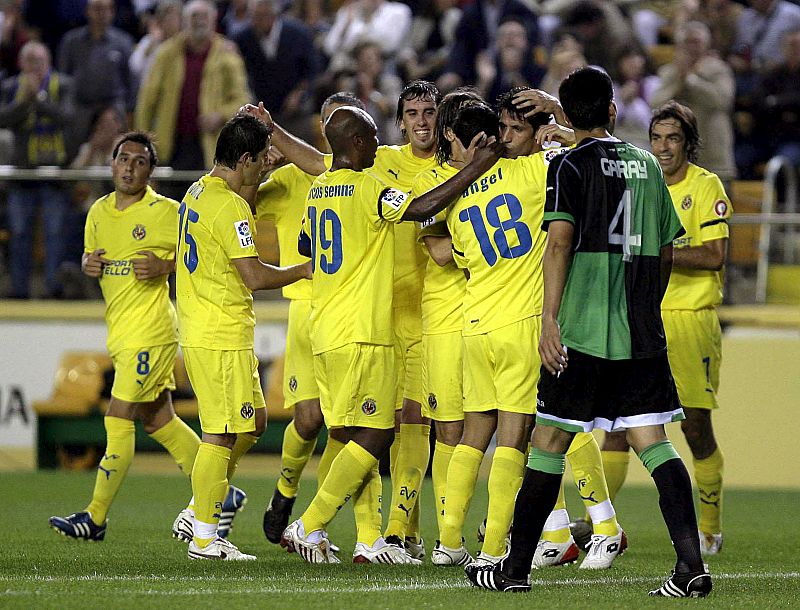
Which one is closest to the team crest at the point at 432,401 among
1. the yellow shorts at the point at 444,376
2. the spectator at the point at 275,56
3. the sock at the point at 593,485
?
the yellow shorts at the point at 444,376

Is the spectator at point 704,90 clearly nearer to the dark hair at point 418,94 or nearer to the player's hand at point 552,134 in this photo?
the dark hair at point 418,94

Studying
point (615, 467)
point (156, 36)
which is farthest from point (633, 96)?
point (615, 467)

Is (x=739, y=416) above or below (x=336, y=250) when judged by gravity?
below

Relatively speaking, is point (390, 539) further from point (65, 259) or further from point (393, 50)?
point (393, 50)

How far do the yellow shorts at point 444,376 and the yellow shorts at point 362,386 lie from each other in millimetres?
372

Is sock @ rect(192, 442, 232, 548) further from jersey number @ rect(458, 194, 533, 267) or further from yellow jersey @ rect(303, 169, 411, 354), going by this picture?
jersey number @ rect(458, 194, 533, 267)

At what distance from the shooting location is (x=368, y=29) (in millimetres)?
14375

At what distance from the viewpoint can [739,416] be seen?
1142cm

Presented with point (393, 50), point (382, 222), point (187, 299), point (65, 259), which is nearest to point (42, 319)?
point (65, 259)

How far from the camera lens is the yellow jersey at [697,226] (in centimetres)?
741

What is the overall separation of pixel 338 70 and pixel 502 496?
26.9ft

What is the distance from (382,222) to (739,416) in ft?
19.9

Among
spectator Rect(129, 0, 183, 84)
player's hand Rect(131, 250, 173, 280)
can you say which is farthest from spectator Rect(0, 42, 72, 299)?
player's hand Rect(131, 250, 173, 280)

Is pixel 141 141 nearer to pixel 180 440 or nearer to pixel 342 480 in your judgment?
pixel 180 440
